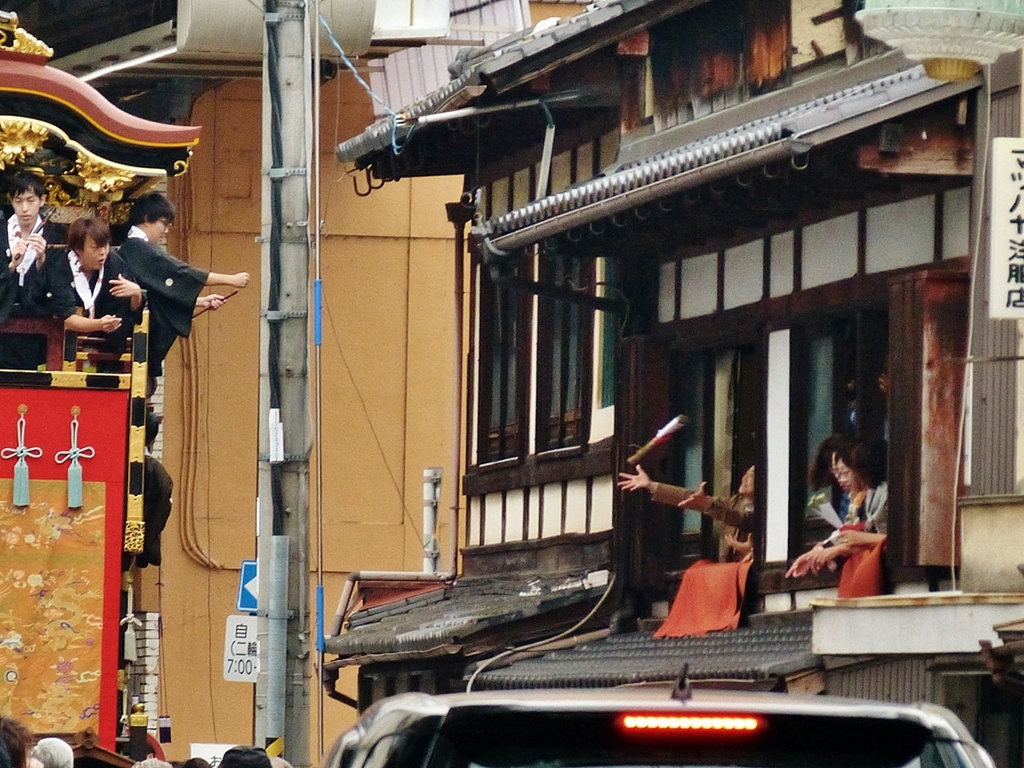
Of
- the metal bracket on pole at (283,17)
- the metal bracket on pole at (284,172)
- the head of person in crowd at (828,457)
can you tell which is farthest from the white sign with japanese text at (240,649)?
the metal bracket on pole at (283,17)

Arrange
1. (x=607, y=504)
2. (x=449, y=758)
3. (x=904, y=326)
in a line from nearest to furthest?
(x=449, y=758), (x=904, y=326), (x=607, y=504)

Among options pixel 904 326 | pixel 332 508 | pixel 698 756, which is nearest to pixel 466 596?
pixel 332 508

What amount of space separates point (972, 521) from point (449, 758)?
9337 millimetres

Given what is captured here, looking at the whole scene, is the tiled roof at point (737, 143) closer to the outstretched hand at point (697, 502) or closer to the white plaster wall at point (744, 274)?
the white plaster wall at point (744, 274)

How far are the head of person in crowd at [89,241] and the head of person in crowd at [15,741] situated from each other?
6869mm

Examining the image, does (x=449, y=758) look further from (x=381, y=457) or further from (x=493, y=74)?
(x=381, y=457)

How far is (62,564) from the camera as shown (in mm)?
15344

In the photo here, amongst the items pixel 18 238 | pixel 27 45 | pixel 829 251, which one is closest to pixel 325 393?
pixel 18 238

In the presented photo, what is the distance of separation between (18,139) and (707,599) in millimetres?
5985

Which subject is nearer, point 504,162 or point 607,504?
point 607,504

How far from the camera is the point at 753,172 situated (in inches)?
628

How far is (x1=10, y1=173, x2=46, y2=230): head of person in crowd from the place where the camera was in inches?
626

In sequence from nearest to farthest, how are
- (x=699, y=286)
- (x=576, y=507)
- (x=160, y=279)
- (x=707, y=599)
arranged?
(x=160, y=279), (x=707, y=599), (x=699, y=286), (x=576, y=507)

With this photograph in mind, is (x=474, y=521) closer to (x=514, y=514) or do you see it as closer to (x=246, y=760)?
(x=514, y=514)
